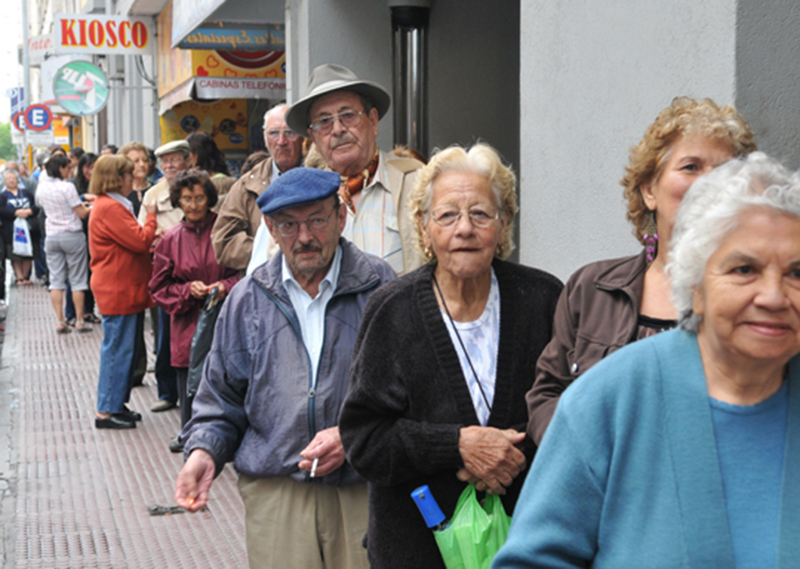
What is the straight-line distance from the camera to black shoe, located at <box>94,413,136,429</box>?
8164 millimetres

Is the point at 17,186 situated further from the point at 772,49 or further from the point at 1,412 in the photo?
the point at 772,49

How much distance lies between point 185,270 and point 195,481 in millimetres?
3825

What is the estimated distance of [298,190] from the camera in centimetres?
321

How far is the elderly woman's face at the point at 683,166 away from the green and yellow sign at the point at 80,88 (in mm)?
16303

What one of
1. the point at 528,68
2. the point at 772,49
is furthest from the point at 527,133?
the point at 772,49

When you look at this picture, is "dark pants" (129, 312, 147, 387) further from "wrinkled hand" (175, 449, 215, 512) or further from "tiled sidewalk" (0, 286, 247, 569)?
"wrinkled hand" (175, 449, 215, 512)

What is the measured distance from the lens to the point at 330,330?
326 cm

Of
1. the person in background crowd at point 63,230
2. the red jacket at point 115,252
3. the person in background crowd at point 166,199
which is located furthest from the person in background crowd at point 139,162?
the person in background crowd at point 63,230

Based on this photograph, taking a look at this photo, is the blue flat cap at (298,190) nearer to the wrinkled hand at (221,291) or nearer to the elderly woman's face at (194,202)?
the wrinkled hand at (221,291)

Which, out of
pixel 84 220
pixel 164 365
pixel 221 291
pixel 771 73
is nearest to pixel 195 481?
pixel 771 73

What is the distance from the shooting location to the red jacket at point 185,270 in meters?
6.66

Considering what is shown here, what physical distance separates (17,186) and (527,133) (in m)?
14.1

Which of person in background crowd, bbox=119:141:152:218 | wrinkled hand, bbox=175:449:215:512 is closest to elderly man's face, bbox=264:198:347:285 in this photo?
wrinkled hand, bbox=175:449:215:512

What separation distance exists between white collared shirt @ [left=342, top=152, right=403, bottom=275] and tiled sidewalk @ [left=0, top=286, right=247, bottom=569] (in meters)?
2.15
